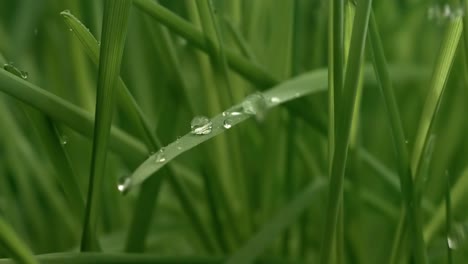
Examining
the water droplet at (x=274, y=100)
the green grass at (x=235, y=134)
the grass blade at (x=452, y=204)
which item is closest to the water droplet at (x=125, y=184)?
the green grass at (x=235, y=134)

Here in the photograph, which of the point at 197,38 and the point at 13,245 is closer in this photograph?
the point at 13,245

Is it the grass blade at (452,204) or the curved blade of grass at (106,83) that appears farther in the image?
the grass blade at (452,204)

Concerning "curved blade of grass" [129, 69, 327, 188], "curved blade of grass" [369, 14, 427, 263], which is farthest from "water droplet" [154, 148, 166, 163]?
"curved blade of grass" [369, 14, 427, 263]

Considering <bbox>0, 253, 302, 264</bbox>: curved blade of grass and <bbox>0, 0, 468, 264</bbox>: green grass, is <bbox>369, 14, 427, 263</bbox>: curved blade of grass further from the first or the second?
<bbox>0, 253, 302, 264</bbox>: curved blade of grass

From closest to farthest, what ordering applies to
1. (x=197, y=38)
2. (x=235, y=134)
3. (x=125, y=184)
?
(x=125, y=184), (x=197, y=38), (x=235, y=134)

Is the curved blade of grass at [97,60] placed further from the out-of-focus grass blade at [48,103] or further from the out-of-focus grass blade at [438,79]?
the out-of-focus grass blade at [438,79]

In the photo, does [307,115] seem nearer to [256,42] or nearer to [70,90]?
[256,42]

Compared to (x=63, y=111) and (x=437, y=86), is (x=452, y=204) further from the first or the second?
Answer: (x=63, y=111)

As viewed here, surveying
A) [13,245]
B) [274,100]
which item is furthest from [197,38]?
[13,245]
